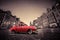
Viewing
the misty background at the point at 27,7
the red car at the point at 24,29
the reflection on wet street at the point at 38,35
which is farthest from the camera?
the misty background at the point at 27,7

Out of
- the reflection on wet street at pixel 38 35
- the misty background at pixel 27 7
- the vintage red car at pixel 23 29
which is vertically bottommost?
the reflection on wet street at pixel 38 35

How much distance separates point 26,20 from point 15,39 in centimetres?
62

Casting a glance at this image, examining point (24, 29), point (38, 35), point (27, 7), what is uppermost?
point (27, 7)

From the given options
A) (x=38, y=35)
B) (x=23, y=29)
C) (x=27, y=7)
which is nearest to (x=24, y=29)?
(x=23, y=29)

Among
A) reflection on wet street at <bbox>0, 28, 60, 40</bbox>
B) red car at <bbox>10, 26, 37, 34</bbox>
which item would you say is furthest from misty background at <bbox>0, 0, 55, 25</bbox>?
reflection on wet street at <bbox>0, 28, 60, 40</bbox>

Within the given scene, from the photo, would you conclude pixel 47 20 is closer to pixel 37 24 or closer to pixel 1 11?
pixel 37 24

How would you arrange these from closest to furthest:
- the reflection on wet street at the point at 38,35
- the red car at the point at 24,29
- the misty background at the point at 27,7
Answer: the reflection on wet street at the point at 38,35 → the red car at the point at 24,29 → the misty background at the point at 27,7

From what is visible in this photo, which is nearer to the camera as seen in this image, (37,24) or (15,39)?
(15,39)

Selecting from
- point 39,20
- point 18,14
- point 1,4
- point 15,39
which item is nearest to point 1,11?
point 1,4

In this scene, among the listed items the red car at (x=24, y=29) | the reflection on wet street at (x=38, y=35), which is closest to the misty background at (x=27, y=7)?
the red car at (x=24, y=29)

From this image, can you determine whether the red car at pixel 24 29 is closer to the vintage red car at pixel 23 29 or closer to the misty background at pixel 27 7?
the vintage red car at pixel 23 29

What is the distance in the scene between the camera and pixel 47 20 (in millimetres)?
3150

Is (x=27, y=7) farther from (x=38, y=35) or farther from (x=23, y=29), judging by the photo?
(x=38, y=35)

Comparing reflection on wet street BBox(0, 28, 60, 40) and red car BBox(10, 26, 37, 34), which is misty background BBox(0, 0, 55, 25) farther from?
reflection on wet street BBox(0, 28, 60, 40)
